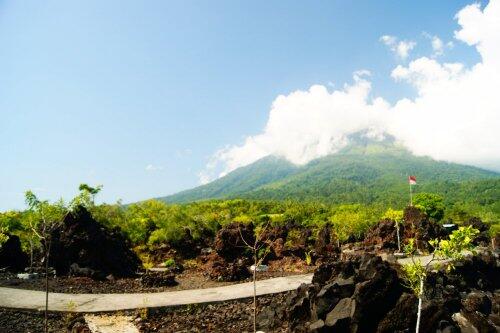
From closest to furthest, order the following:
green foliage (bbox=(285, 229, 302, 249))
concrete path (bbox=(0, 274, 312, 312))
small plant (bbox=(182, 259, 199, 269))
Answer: concrete path (bbox=(0, 274, 312, 312)) < small plant (bbox=(182, 259, 199, 269)) < green foliage (bbox=(285, 229, 302, 249))

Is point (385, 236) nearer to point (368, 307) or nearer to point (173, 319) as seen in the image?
point (368, 307)

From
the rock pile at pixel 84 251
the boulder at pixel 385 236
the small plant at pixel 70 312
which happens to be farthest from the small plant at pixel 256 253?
the boulder at pixel 385 236

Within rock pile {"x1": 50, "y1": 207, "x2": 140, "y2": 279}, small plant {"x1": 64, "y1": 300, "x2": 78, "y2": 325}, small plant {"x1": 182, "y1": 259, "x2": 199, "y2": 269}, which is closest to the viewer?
small plant {"x1": 64, "y1": 300, "x2": 78, "y2": 325}

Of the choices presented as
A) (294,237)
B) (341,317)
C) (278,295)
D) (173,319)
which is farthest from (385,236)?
(173,319)

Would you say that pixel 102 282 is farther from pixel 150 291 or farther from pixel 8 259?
pixel 8 259

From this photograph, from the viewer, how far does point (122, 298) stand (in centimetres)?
1812

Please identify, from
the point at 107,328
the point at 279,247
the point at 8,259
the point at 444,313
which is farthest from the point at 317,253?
the point at 8,259

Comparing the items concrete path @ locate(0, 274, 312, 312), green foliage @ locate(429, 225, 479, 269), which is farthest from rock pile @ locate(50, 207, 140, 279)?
green foliage @ locate(429, 225, 479, 269)

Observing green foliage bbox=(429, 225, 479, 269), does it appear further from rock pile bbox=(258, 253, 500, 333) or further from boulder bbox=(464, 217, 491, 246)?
boulder bbox=(464, 217, 491, 246)

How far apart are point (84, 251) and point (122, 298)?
6527 mm

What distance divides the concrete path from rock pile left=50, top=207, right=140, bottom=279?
14.6ft

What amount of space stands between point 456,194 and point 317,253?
176m

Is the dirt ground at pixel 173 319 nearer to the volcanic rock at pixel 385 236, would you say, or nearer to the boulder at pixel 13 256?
the boulder at pixel 13 256

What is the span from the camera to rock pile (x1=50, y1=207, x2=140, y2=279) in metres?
23.0
